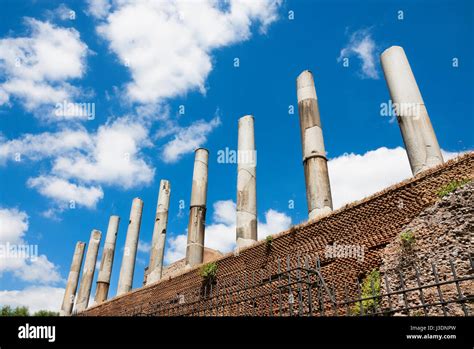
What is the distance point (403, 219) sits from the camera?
673 centimetres

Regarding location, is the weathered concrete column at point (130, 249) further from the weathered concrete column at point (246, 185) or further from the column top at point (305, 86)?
the column top at point (305, 86)

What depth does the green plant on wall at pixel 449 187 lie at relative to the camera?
6297 mm

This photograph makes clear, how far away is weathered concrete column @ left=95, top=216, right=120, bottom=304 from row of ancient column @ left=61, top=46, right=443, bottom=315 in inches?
1.7

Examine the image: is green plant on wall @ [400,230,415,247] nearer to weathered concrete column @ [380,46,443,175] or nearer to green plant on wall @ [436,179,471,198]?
green plant on wall @ [436,179,471,198]

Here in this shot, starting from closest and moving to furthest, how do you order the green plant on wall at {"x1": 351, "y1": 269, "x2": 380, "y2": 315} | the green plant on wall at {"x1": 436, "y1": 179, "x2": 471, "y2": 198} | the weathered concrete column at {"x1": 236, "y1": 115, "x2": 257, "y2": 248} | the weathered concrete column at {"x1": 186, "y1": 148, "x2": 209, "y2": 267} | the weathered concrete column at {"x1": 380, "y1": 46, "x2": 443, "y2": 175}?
the green plant on wall at {"x1": 351, "y1": 269, "x2": 380, "y2": 315}
the green plant on wall at {"x1": 436, "y1": 179, "x2": 471, "y2": 198}
the weathered concrete column at {"x1": 380, "y1": 46, "x2": 443, "y2": 175}
the weathered concrete column at {"x1": 236, "y1": 115, "x2": 257, "y2": 248}
the weathered concrete column at {"x1": 186, "y1": 148, "x2": 209, "y2": 267}

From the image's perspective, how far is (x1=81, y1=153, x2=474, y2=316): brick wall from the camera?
662 cm

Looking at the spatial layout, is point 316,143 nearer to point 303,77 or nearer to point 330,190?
point 330,190

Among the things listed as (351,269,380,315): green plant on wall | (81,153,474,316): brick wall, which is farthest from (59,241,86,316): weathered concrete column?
(351,269,380,315): green plant on wall

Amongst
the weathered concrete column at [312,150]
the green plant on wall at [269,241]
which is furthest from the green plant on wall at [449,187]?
the green plant on wall at [269,241]

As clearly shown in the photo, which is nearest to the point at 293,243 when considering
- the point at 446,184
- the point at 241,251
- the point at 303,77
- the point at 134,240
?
the point at 241,251

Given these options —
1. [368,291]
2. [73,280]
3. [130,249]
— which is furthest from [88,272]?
[368,291]

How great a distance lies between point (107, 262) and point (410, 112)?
15.0 metres

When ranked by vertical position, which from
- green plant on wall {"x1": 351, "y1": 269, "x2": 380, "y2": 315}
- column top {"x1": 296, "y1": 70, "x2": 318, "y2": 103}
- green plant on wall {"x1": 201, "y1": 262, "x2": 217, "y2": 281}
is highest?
column top {"x1": 296, "y1": 70, "x2": 318, "y2": 103}

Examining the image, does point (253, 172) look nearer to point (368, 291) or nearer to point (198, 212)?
point (198, 212)
